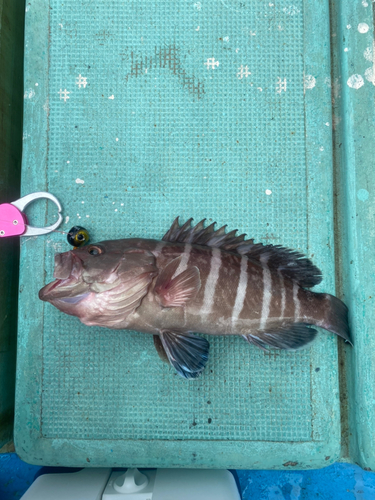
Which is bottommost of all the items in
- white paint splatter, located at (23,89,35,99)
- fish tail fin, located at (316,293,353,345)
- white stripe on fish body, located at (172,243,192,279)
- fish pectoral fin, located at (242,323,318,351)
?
fish pectoral fin, located at (242,323,318,351)

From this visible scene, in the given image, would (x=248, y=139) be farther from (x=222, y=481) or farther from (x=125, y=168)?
(x=222, y=481)

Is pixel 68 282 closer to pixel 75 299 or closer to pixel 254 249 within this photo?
pixel 75 299

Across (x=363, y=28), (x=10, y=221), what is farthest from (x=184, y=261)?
(x=363, y=28)

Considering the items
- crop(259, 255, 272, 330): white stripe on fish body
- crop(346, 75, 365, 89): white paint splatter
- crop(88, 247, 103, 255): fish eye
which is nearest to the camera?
crop(88, 247, 103, 255): fish eye

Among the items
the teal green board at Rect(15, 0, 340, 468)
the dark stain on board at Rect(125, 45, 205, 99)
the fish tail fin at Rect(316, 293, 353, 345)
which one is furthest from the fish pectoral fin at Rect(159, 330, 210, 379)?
the dark stain on board at Rect(125, 45, 205, 99)

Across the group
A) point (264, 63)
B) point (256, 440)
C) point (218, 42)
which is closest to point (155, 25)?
point (218, 42)

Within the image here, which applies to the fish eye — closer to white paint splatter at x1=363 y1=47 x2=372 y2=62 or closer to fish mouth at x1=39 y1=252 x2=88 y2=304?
fish mouth at x1=39 y1=252 x2=88 y2=304

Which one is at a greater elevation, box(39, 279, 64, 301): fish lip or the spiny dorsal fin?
the spiny dorsal fin
